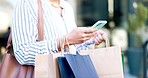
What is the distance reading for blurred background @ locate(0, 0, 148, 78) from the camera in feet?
20.0

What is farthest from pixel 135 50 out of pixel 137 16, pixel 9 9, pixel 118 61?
pixel 118 61

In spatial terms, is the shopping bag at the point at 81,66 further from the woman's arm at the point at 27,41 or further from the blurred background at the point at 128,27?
the blurred background at the point at 128,27

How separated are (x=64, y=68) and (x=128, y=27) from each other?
6.41 meters

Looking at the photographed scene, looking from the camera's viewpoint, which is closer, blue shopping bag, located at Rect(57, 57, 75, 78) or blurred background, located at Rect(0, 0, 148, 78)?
blue shopping bag, located at Rect(57, 57, 75, 78)

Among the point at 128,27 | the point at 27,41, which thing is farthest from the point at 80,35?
the point at 128,27

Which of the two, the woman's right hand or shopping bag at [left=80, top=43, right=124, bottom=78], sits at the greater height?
the woman's right hand

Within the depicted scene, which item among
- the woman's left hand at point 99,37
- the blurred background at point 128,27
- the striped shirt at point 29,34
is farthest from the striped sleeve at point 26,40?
the blurred background at point 128,27

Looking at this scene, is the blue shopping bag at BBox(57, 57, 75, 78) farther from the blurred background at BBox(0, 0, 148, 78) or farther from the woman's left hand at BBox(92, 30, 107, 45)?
the blurred background at BBox(0, 0, 148, 78)

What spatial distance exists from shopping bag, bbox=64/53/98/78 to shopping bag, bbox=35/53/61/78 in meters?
0.06

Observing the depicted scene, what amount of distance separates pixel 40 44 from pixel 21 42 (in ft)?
0.28

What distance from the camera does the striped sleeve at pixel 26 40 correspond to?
5.53 ft

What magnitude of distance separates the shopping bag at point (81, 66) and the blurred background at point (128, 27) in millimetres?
3413

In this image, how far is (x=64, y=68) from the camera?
162 centimetres

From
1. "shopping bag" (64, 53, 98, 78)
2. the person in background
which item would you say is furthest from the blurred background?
"shopping bag" (64, 53, 98, 78)
